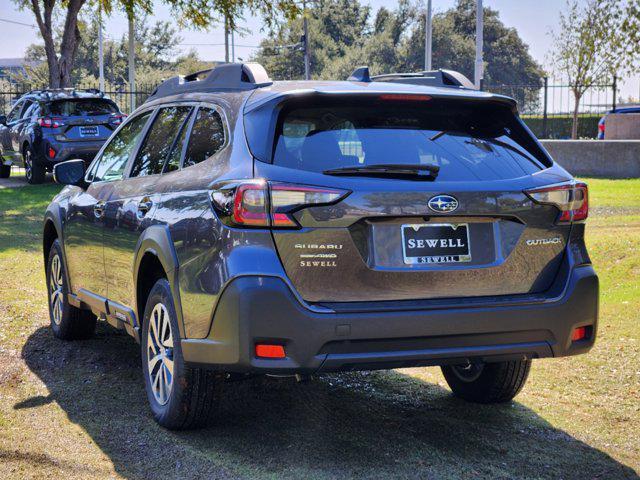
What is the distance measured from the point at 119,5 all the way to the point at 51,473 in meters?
26.0

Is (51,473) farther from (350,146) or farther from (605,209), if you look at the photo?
→ (605,209)

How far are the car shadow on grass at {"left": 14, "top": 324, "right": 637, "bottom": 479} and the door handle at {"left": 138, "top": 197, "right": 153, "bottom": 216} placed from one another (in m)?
1.11

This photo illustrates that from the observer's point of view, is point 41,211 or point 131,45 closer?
point 41,211

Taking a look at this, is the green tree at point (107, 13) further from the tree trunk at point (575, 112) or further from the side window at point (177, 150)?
the side window at point (177, 150)

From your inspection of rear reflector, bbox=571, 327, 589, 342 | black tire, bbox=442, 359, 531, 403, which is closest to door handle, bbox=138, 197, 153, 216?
black tire, bbox=442, 359, 531, 403

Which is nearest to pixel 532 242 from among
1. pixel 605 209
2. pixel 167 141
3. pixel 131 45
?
pixel 167 141

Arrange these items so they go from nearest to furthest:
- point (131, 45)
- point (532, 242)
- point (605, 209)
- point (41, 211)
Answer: point (532, 242)
point (605, 209)
point (41, 211)
point (131, 45)

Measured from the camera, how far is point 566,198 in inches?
185

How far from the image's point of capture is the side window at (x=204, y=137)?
495cm

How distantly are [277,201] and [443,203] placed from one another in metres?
0.74

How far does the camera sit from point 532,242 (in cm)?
461

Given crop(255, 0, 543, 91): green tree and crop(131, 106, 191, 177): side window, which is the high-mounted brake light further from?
crop(255, 0, 543, 91): green tree

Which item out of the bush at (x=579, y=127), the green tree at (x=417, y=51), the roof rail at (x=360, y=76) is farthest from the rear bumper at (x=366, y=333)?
the green tree at (x=417, y=51)

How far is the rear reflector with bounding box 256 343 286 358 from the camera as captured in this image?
14.1 feet
